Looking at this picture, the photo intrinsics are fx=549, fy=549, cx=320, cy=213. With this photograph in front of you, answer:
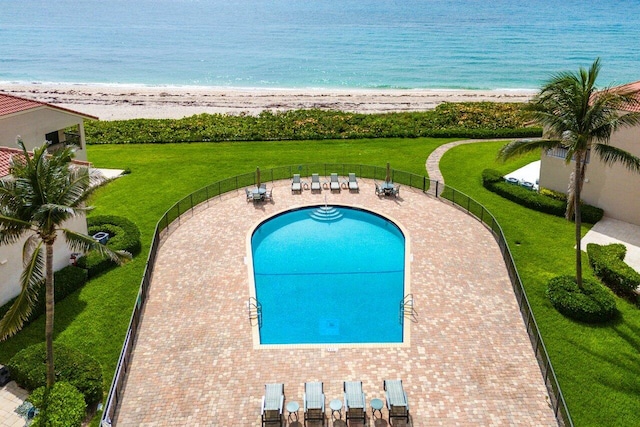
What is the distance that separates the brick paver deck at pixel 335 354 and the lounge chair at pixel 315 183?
24.9ft

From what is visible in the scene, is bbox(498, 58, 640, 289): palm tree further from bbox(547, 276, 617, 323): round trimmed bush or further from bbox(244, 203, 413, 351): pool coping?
bbox(244, 203, 413, 351): pool coping

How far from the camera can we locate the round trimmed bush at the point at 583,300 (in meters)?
21.2

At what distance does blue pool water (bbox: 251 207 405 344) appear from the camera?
21.0m

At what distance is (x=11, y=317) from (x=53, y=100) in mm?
62905

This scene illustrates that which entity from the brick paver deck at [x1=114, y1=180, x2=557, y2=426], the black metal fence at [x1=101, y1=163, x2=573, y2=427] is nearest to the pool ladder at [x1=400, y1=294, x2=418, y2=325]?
the brick paver deck at [x1=114, y1=180, x2=557, y2=426]

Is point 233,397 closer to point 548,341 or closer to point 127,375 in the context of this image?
point 127,375

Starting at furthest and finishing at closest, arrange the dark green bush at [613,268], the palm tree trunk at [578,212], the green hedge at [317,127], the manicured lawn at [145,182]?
the green hedge at [317,127]
the dark green bush at [613,268]
the palm tree trunk at [578,212]
the manicured lawn at [145,182]

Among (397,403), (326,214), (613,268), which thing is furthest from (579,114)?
(326,214)

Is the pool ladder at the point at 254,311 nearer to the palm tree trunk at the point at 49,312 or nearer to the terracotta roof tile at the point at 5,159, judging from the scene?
the palm tree trunk at the point at 49,312

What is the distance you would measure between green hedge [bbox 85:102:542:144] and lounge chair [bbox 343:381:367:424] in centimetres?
3099

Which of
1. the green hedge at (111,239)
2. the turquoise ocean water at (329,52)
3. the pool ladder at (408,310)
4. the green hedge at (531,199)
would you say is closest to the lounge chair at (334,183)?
the green hedge at (531,199)

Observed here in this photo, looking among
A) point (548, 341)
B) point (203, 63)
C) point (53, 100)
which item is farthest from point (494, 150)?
point (203, 63)

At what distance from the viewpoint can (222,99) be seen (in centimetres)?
7088

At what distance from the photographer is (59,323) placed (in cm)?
2125
